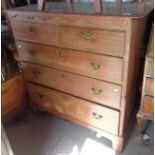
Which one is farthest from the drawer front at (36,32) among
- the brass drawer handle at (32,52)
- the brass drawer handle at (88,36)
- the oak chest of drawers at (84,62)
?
the brass drawer handle at (88,36)

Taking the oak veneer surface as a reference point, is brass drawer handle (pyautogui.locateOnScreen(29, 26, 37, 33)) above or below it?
above

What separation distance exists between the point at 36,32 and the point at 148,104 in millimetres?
951

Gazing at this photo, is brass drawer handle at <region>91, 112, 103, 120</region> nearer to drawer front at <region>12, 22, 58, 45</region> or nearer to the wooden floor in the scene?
the wooden floor

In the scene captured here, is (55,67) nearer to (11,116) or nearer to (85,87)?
(85,87)

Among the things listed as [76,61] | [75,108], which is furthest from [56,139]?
[76,61]

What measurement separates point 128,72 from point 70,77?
446mm

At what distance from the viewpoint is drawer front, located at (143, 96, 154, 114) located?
128cm

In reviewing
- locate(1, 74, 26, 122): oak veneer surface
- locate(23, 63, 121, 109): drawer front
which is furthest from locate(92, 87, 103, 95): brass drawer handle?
locate(1, 74, 26, 122): oak veneer surface

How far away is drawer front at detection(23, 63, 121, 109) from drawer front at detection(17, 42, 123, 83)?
0.17 ft

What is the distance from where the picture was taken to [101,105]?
52.9 inches

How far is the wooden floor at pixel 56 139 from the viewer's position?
1.51 metres

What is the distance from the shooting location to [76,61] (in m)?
1.27

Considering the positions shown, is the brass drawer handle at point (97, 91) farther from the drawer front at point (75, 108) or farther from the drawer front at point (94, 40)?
the drawer front at point (94, 40)

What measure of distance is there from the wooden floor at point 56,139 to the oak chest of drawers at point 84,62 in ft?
0.51
